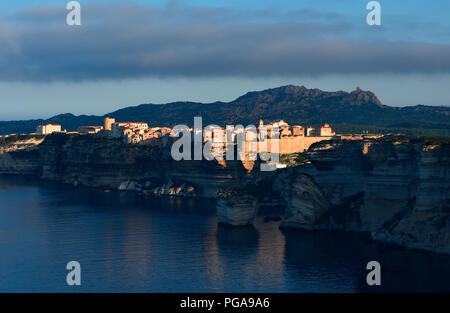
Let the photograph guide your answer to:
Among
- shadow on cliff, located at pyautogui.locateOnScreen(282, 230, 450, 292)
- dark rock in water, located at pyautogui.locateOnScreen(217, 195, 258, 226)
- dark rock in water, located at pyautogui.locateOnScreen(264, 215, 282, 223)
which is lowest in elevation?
shadow on cliff, located at pyautogui.locateOnScreen(282, 230, 450, 292)

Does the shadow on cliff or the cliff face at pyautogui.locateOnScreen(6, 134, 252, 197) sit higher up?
the cliff face at pyautogui.locateOnScreen(6, 134, 252, 197)

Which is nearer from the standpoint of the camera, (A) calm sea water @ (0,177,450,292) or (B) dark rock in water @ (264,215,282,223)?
(A) calm sea water @ (0,177,450,292)

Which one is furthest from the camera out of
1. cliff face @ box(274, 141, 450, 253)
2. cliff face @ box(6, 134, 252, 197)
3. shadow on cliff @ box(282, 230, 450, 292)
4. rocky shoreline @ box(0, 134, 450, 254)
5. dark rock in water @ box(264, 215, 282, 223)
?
cliff face @ box(6, 134, 252, 197)

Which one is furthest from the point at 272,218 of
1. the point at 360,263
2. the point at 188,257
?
the point at 360,263

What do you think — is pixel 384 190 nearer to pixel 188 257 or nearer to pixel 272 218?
pixel 272 218

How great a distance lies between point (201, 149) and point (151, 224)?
41840 mm

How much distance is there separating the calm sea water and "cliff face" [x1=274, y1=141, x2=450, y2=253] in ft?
8.46

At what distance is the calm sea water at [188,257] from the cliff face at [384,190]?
2578 mm

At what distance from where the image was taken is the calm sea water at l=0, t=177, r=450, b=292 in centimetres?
6331

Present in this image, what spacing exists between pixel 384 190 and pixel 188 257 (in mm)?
29202

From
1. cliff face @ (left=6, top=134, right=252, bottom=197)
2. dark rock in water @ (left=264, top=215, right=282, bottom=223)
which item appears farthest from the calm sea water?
cliff face @ (left=6, top=134, right=252, bottom=197)

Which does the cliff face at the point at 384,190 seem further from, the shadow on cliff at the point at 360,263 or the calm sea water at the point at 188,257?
the calm sea water at the point at 188,257

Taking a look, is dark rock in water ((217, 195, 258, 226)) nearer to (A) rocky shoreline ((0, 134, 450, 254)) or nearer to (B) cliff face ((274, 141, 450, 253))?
(A) rocky shoreline ((0, 134, 450, 254))
